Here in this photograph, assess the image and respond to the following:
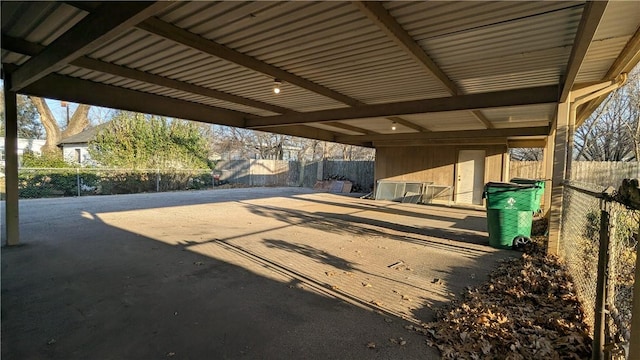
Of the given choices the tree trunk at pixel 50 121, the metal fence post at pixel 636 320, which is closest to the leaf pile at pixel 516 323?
the metal fence post at pixel 636 320

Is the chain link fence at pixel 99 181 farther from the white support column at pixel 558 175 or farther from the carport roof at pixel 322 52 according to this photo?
the white support column at pixel 558 175

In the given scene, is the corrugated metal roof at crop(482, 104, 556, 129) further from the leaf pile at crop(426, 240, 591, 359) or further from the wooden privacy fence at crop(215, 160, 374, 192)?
the wooden privacy fence at crop(215, 160, 374, 192)

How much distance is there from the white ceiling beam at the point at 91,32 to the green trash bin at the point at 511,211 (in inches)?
231

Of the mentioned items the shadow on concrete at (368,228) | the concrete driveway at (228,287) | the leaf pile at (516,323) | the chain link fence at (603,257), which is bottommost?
the concrete driveway at (228,287)

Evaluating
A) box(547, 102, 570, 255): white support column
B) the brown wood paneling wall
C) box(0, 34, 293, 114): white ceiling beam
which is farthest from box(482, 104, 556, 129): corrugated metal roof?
box(0, 34, 293, 114): white ceiling beam

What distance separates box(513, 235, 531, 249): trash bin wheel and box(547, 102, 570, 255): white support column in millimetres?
522

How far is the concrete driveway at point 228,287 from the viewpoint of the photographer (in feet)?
8.41

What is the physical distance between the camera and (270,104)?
7211 millimetres

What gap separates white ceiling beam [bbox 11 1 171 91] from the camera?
250 cm

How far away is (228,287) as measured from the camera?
3.77 m

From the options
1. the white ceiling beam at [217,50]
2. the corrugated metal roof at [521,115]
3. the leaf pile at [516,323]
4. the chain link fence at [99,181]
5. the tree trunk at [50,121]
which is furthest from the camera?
the tree trunk at [50,121]

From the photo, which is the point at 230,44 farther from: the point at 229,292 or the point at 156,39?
the point at 229,292

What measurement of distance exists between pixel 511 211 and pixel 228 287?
504 centimetres

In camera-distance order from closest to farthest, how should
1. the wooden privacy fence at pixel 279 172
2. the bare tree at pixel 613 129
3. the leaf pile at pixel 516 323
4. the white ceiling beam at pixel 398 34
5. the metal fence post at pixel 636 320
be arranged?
the metal fence post at pixel 636 320
the leaf pile at pixel 516 323
the white ceiling beam at pixel 398 34
the bare tree at pixel 613 129
the wooden privacy fence at pixel 279 172
